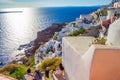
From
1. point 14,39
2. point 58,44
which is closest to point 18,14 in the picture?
point 14,39

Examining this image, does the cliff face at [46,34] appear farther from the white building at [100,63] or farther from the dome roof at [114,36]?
the white building at [100,63]

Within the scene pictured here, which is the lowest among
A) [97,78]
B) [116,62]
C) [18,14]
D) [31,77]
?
[18,14]

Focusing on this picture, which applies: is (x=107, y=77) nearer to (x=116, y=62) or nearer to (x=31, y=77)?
(x=116, y=62)

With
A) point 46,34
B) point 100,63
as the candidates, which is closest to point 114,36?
point 100,63

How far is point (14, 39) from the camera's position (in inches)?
3054

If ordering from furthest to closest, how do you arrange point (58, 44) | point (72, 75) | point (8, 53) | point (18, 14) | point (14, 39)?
1. point (18, 14)
2. point (14, 39)
3. point (8, 53)
4. point (58, 44)
5. point (72, 75)

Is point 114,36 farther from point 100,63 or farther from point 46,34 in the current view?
point 46,34

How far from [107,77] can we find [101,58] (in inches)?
24.9

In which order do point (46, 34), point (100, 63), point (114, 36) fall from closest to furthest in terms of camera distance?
point (100, 63)
point (114, 36)
point (46, 34)

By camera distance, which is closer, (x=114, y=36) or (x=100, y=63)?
(x=100, y=63)

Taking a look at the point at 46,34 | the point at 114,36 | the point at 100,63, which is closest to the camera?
the point at 100,63

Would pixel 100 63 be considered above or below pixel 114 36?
below

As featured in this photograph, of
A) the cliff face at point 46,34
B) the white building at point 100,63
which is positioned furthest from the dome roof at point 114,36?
the cliff face at point 46,34

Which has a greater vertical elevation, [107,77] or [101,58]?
[101,58]
